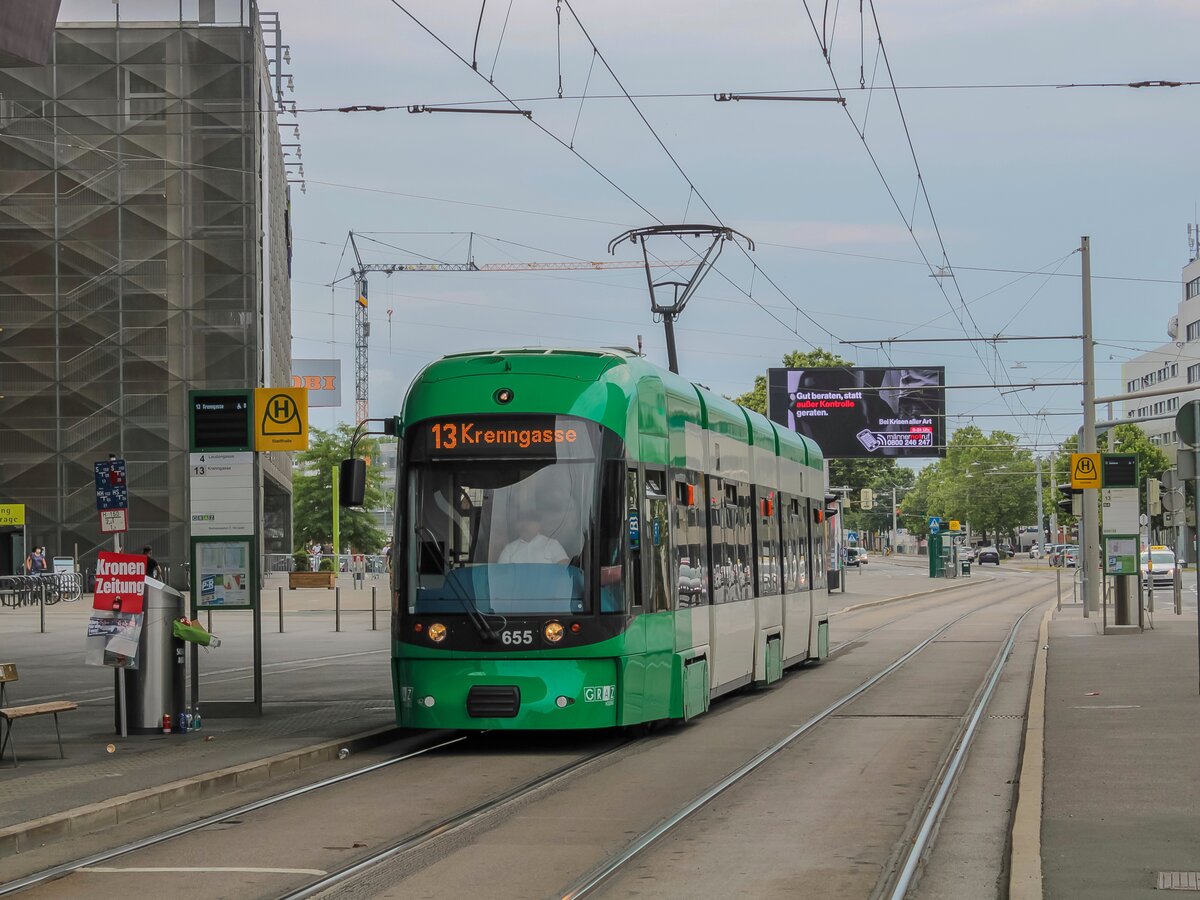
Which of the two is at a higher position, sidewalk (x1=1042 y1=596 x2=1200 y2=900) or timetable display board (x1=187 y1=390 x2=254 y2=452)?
timetable display board (x1=187 y1=390 x2=254 y2=452)

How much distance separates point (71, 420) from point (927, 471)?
148m

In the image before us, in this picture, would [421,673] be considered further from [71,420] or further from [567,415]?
[71,420]

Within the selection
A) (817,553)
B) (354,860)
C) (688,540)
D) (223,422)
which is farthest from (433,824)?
(817,553)

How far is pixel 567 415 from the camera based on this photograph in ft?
47.4

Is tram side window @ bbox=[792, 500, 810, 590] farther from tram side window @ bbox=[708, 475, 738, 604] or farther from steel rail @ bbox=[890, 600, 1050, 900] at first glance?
tram side window @ bbox=[708, 475, 738, 604]

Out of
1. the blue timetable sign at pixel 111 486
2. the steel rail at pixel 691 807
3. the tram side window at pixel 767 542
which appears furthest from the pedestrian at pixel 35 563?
the steel rail at pixel 691 807

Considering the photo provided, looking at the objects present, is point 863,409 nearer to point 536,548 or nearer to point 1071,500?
point 1071,500

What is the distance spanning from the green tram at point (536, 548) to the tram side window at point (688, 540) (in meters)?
0.17

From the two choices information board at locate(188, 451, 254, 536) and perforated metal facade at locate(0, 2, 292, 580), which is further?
perforated metal facade at locate(0, 2, 292, 580)

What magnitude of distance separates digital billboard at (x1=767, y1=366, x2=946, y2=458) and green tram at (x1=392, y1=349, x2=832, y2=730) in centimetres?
4916

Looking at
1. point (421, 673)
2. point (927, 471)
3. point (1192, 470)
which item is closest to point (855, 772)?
point (421, 673)

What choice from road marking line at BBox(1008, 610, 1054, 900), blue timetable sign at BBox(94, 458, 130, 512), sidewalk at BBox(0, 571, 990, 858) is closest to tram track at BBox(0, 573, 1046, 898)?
sidewalk at BBox(0, 571, 990, 858)

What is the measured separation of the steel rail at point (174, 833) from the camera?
28.7 ft

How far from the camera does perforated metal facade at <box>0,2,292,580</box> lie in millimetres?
55344
